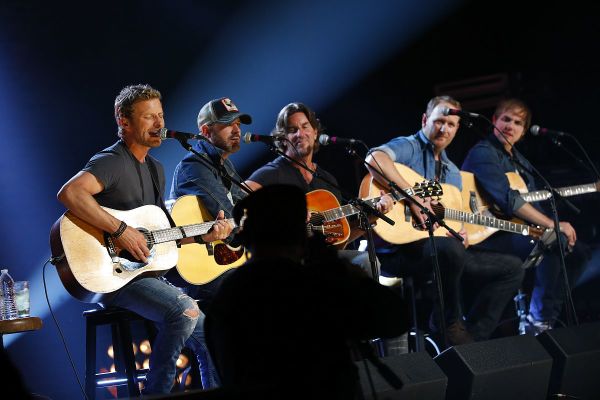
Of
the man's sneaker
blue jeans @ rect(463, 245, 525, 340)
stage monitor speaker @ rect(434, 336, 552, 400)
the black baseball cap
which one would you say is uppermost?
the black baseball cap

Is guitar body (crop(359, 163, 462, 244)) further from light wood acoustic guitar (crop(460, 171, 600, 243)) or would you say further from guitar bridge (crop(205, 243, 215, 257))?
guitar bridge (crop(205, 243, 215, 257))

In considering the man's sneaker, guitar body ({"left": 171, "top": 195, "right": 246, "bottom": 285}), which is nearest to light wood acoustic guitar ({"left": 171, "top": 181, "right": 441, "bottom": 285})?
guitar body ({"left": 171, "top": 195, "right": 246, "bottom": 285})

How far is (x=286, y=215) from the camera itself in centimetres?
251

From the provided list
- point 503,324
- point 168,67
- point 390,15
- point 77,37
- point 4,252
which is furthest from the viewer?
point 390,15

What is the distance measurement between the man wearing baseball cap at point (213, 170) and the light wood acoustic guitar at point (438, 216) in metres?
1.09

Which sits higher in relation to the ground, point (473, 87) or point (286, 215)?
point (473, 87)

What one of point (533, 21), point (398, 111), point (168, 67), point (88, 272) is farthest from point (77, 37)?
point (533, 21)

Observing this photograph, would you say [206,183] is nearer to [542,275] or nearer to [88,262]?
[88,262]

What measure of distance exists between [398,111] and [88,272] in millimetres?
5245

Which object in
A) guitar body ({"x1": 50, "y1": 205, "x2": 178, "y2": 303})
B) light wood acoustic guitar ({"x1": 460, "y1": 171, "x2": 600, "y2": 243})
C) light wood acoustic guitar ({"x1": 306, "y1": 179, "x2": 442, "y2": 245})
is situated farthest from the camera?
light wood acoustic guitar ({"x1": 460, "y1": 171, "x2": 600, "y2": 243})

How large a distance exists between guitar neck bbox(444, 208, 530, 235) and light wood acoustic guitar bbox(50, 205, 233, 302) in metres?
2.60

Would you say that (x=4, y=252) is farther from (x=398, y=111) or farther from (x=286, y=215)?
(x=398, y=111)

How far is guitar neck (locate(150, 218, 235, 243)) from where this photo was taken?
4.45 m

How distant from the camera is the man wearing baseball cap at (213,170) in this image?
4895 millimetres
